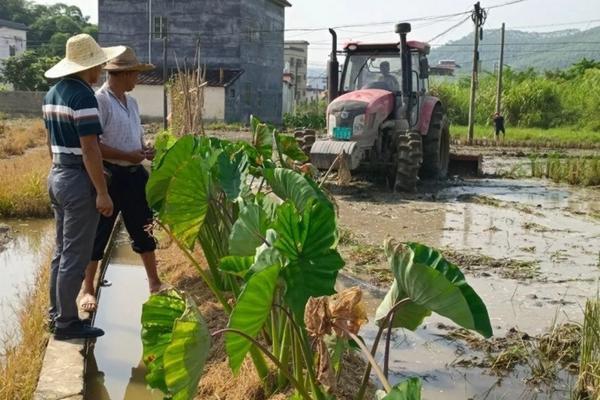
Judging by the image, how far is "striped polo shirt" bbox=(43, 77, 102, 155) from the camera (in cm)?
375

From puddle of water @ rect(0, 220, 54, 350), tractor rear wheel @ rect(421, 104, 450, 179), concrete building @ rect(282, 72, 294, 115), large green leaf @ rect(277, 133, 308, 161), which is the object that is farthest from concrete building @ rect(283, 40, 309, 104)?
large green leaf @ rect(277, 133, 308, 161)

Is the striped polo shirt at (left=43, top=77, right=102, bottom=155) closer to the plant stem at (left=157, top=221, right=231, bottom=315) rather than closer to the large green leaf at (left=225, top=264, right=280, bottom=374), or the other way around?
the plant stem at (left=157, top=221, right=231, bottom=315)

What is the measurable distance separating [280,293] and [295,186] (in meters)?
0.49

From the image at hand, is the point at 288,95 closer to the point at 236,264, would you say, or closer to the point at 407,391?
the point at 236,264

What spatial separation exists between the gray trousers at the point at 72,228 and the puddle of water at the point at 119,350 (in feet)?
1.22

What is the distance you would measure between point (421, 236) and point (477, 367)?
12.7 ft

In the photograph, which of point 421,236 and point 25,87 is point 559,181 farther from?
point 25,87

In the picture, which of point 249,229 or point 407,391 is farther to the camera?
point 249,229

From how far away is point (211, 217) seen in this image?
4297 mm

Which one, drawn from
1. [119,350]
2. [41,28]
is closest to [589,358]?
[119,350]

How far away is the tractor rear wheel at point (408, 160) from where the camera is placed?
10.5m

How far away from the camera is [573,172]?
1296cm

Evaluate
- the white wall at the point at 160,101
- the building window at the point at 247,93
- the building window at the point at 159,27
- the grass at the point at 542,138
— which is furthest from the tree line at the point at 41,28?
the grass at the point at 542,138

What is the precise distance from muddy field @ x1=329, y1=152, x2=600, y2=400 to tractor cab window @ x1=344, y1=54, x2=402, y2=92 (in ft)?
5.08
